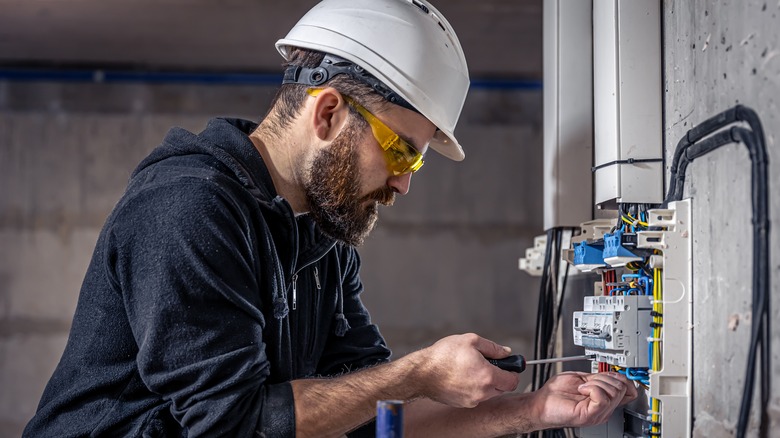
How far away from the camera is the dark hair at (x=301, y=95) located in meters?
1.50

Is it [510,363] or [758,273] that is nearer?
[758,273]

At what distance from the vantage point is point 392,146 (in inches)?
60.0

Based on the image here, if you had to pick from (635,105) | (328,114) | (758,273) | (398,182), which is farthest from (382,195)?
(758,273)

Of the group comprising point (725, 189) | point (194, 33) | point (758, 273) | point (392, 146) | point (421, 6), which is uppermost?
point (194, 33)

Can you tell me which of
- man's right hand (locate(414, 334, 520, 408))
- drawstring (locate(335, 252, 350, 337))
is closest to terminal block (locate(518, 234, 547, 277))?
drawstring (locate(335, 252, 350, 337))

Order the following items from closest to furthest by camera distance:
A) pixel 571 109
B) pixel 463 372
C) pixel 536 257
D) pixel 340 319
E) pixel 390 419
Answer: pixel 390 419 → pixel 463 372 → pixel 340 319 → pixel 571 109 → pixel 536 257

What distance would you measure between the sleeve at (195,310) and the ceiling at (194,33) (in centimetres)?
220

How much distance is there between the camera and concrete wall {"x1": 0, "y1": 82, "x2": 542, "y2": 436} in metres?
4.23

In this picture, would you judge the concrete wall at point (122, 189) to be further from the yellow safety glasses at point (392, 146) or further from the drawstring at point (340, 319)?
the yellow safety glasses at point (392, 146)

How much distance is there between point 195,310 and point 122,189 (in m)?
3.29

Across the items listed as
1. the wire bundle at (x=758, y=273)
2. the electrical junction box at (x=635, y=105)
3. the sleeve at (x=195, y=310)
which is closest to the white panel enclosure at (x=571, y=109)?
the electrical junction box at (x=635, y=105)

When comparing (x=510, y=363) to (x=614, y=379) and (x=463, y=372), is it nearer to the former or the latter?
(x=463, y=372)

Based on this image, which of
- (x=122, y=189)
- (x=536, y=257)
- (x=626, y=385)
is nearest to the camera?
(x=626, y=385)

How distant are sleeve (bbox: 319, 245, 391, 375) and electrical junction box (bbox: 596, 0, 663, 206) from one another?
2.03 ft
